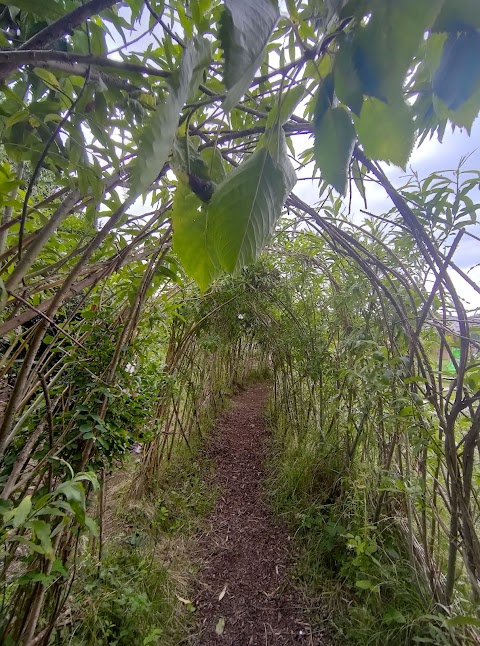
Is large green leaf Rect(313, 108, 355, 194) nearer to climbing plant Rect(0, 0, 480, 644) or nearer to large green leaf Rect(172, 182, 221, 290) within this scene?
climbing plant Rect(0, 0, 480, 644)

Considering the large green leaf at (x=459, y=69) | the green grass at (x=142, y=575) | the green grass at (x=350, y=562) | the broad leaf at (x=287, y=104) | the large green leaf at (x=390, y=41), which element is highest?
the broad leaf at (x=287, y=104)

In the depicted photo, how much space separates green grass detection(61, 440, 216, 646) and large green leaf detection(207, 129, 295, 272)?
5.07 feet

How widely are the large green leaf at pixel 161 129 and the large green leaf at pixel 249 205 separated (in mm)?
42

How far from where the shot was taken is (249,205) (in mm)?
176

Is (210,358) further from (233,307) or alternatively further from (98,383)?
(98,383)

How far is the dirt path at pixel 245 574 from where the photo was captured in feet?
4.25

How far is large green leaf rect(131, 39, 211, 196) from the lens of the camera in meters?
0.14

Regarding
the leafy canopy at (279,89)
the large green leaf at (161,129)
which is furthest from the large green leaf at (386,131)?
the large green leaf at (161,129)

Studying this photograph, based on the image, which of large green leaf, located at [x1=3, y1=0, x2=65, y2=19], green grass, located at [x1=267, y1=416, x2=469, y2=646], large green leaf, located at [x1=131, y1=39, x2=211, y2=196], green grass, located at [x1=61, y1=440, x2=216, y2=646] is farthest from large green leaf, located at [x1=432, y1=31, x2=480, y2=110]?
green grass, located at [x1=61, y1=440, x2=216, y2=646]

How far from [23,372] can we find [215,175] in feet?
1.82

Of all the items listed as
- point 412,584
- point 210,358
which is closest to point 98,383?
point 412,584

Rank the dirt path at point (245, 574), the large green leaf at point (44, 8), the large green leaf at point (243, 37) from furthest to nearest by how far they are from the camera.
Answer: the dirt path at point (245, 574), the large green leaf at point (44, 8), the large green leaf at point (243, 37)

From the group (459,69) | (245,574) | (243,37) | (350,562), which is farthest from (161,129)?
(245,574)

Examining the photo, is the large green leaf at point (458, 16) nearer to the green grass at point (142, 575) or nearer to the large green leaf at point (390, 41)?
the large green leaf at point (390, 41)
